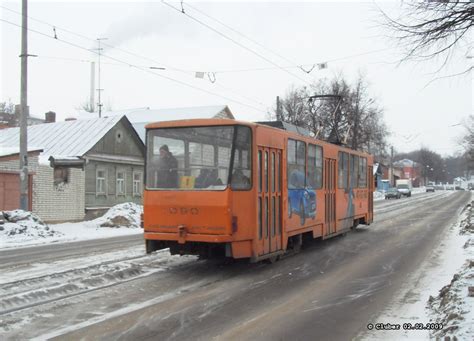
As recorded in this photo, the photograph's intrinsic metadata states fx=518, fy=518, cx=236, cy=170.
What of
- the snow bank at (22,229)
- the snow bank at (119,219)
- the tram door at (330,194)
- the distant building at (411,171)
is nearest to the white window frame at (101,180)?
the snow bank at (119,219)

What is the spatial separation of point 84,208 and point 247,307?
1995 cm

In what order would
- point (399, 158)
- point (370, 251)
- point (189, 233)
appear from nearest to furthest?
1. point (189, 233)
2. point (370, 251)
3. point (399, 158)

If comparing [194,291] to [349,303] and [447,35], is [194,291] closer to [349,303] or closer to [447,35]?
[349,303]

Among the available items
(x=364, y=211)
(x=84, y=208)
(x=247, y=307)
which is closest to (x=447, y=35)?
(x=247, y=307)

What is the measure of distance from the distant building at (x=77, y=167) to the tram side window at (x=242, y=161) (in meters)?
15.1

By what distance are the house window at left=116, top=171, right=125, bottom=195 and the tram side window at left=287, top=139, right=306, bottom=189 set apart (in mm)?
18609

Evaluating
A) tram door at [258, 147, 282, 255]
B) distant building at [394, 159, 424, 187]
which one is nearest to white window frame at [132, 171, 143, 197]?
tram door at [258, 147, 282, 255]

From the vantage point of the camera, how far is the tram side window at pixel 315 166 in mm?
12609

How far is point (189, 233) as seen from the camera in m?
9.46

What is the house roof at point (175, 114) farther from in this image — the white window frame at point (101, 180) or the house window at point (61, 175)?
the house window at point (61, 175)

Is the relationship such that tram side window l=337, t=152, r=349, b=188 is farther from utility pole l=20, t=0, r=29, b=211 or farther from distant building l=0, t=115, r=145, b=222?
distant building l=0, t=115, r=145, b=222

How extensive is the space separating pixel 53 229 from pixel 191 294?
1311 centimetres

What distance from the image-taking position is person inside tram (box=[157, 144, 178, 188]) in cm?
984

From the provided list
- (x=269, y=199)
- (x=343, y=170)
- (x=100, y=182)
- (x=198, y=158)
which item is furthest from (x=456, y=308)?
(x=100, y=182)
